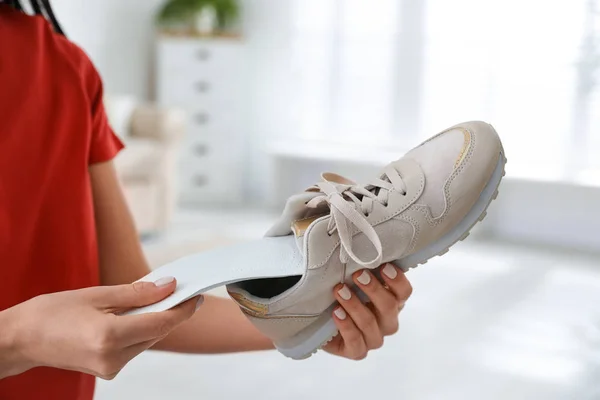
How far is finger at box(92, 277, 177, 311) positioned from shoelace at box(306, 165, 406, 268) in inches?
8.1

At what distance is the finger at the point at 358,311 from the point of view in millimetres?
910

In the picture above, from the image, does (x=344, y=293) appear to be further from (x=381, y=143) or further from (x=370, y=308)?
(x=381, y=143)

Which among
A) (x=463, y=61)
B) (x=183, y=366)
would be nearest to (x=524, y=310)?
(x=183, y=366)

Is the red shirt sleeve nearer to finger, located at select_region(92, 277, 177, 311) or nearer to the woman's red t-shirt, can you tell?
the woman's red t-shirt

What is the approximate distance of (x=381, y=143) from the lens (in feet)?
16.4

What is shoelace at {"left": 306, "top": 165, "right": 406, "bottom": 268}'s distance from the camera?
0.90 meters

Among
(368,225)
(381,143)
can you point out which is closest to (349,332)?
(368,225)

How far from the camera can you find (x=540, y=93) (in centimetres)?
429

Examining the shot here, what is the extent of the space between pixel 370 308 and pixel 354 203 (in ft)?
0.41

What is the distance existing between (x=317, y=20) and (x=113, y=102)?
156 cm

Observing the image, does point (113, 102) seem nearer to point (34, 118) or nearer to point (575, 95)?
point (575, 95)

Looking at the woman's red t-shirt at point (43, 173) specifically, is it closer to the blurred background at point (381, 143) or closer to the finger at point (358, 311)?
the finger at point (358, 311)

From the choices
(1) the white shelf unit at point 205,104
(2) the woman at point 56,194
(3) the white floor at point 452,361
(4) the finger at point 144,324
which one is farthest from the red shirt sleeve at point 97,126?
(1) the white shelf unit at point 205,104

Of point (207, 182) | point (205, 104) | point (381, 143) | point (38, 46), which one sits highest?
point (38, 46)
